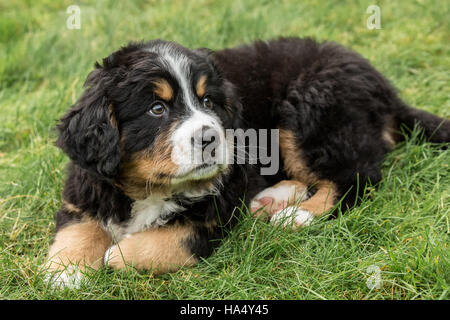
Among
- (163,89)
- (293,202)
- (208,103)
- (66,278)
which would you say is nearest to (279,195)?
(293,202)

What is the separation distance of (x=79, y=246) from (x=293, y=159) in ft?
5.00

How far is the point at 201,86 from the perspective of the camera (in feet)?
8.93

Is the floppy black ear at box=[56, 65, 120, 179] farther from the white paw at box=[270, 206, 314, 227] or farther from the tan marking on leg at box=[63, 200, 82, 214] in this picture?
the white paw at box=[270, 206, 314, 227]

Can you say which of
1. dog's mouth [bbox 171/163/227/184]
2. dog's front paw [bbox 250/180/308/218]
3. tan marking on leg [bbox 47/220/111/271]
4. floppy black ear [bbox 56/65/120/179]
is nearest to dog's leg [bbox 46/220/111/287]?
tan marking on leg [bbox 47/220/111/271]

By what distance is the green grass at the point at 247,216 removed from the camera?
241 cm

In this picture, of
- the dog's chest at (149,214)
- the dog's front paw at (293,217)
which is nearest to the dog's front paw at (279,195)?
the dog's front paw at (293,217)

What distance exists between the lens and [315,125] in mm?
3354

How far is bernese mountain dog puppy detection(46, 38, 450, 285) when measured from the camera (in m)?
2.54

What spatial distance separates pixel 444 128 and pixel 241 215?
67.4 inches

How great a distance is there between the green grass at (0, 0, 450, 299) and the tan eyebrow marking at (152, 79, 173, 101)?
85 centimetres

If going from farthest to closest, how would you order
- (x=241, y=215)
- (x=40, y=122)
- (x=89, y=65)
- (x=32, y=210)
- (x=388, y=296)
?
(x=89, y=65) < (x=40, y=122) < (x=32, y=210) < (x=241, y=215) < (x=388, y=296)

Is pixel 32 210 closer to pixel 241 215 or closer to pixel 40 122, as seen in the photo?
pixel 40 122

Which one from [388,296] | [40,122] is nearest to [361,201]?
[388,296]

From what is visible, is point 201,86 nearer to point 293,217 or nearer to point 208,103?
point 208,103
